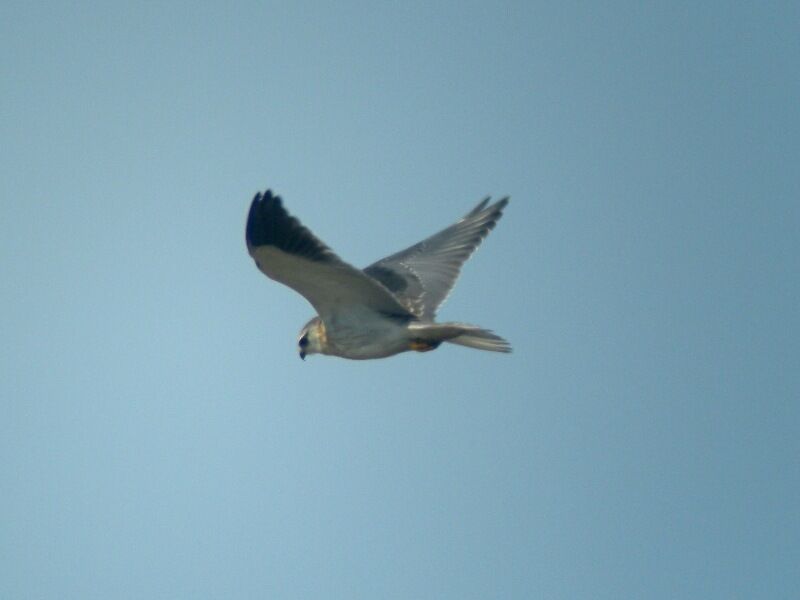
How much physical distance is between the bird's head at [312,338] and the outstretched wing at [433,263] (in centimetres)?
93

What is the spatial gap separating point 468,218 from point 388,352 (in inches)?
136

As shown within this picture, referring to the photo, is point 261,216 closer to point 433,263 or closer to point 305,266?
point 305,266

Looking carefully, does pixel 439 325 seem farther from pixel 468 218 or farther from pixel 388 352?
pixel 468 218

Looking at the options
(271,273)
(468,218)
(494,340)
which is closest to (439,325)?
(494,340)

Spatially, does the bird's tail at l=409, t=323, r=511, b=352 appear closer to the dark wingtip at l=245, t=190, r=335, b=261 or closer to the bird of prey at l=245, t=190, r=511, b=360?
the bird of prey at l=245, t=190, r=511, b=360

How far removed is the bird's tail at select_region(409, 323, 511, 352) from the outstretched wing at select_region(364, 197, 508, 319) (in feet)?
1.64

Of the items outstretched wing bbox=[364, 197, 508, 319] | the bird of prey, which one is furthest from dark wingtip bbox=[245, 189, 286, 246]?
outstretched wing bbox=[364, 197, 508, 319]

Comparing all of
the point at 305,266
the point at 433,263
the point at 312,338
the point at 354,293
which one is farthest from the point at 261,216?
the point at 433,263

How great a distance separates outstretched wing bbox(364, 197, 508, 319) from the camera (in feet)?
45.0

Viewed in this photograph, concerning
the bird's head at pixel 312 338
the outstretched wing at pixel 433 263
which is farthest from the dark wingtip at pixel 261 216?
the outstretched wing at pixel 433 263

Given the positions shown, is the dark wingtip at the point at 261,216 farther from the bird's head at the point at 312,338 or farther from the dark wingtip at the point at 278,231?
the bird's head at the point at 312,338

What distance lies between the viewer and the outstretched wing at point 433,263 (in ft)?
45.0

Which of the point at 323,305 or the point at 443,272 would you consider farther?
the point at 443,272

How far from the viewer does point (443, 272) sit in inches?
573
